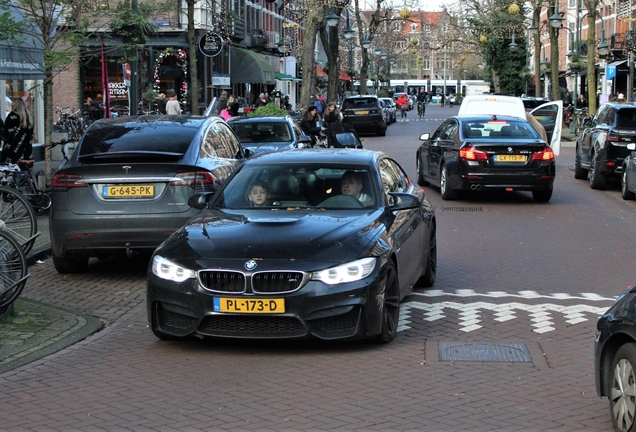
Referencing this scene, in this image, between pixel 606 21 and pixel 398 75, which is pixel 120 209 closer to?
pixel 606 21

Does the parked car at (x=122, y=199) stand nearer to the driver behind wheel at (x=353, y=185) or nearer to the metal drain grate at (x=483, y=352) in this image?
the driver behind wheel at (x=353, y=185)

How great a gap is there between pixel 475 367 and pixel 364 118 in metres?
36.5

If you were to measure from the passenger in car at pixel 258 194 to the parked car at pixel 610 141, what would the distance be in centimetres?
1255

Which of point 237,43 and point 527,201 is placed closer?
point 527,201

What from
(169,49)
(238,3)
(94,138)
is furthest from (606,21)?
(94,138)

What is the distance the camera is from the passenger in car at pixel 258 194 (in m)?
8.10

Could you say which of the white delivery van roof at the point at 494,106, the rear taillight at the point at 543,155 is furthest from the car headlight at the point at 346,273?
the white delivery van roof at the point at 494,106

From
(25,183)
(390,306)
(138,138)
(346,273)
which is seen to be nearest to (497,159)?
(25,183)

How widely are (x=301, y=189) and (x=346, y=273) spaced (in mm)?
1608

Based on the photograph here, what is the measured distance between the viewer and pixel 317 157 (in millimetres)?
8500

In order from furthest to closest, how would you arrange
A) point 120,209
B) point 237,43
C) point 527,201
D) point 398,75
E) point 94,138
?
point 398,75 → point 237,43 → point 527,201 → point 94,138 → point 120,209

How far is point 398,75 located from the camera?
166m

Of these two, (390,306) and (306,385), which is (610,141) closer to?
(390,306)

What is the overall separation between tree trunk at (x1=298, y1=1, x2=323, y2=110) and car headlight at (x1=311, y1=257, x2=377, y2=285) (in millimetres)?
29161
